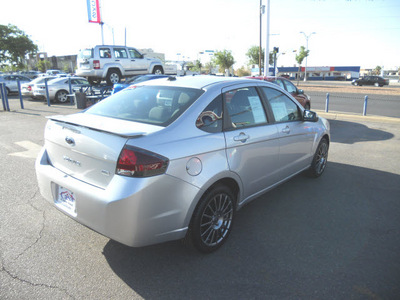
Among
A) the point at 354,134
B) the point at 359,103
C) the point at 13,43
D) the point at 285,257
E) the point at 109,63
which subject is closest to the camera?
the point at 285,257

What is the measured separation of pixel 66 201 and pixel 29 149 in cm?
494

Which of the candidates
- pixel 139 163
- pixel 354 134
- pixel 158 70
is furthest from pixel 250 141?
pixel 158 70

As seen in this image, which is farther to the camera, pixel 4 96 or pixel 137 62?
pixel 137 62

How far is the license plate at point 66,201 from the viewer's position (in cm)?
277

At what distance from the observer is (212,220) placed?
9.98ft

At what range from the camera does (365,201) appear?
4.35 meters

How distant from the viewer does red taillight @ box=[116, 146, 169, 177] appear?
241 cm

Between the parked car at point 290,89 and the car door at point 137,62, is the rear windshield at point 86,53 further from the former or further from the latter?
the parked car at point 290,89

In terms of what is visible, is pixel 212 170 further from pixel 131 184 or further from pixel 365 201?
pixel 365 201

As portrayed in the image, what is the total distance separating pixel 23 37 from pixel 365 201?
64804 mm

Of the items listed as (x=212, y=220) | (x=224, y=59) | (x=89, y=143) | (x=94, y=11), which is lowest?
(x=212, y=220)

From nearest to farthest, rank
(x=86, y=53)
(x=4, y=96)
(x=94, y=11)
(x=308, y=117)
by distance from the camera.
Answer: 1. (x=308, y=117)
2. (x=4, y=96)
3. (x=86, y=53)
4. (x=94, y=11)

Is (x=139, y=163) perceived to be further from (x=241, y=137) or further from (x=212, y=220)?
(x=241, y=137)

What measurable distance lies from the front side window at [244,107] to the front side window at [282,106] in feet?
0.90
